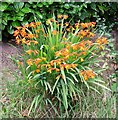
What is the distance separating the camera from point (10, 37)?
4.14 m

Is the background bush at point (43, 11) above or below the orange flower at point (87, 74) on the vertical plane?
above

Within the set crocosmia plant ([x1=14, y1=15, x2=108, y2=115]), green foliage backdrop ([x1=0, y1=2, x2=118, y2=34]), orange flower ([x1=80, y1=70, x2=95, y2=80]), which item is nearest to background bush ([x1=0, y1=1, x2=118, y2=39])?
green foliage backdrop ([x1=0, y1=2, x2=118, y2=34])

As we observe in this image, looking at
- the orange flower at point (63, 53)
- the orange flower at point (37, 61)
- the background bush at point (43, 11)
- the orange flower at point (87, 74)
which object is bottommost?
the orange flower at point (87, 74)

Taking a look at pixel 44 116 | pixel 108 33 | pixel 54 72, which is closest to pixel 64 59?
pixel 54 72

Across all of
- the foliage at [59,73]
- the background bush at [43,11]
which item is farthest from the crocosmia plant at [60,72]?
the background bush at [43,11]

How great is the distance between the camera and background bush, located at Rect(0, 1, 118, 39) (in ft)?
12.5

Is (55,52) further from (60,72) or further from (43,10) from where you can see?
(43,10)

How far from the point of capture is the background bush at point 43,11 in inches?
151

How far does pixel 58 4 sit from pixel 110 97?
1.38 meters

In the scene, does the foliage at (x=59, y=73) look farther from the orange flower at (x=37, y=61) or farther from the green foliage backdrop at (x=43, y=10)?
the green foliage backdrop at (x=43, y=10)

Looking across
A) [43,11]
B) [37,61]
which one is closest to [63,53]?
[37,61]

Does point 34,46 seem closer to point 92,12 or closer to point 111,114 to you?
point 111,114

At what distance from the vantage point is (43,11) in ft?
13.0

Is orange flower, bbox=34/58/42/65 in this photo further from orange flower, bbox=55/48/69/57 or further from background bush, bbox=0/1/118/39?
background bush, bbox=0/1/118/39
